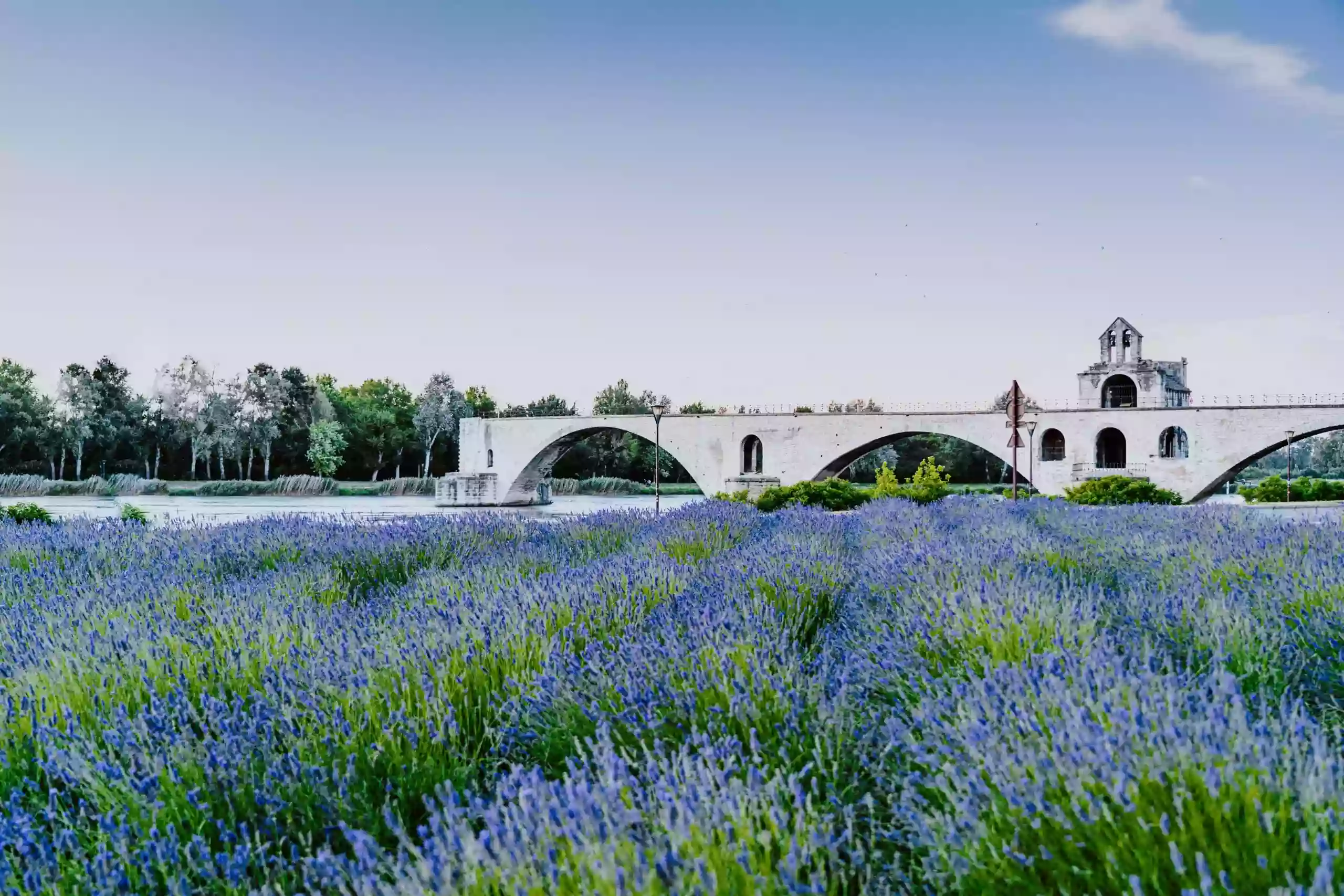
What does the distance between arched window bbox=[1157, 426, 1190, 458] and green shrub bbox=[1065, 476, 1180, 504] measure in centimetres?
1423

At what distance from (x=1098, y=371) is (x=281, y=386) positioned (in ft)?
134

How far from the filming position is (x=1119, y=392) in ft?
121

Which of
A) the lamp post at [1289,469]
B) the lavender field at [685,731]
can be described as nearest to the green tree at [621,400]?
the lamp post at [1289,469]

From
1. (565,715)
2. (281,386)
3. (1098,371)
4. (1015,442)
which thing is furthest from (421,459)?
(565,715)

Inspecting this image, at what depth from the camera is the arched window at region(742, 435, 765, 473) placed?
38.3 meters

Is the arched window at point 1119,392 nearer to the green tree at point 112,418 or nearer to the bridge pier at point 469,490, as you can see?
the bridge pier at point 469,490

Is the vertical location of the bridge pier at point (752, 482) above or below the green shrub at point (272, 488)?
above

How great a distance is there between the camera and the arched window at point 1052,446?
33594 millimetres

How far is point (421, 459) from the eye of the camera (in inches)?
2276

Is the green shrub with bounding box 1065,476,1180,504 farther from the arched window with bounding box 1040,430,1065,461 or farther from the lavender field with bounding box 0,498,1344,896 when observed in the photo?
the arched window with bounding box 1040,430,1065,461

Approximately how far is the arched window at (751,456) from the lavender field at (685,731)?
1333 inches

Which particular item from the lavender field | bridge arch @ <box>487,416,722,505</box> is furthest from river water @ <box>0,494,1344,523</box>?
the lavender field

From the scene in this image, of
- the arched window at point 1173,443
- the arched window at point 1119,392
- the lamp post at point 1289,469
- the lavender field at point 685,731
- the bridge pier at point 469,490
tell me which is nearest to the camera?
the lavender field at point 685,731

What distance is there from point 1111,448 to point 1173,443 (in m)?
2.04
